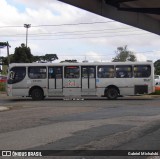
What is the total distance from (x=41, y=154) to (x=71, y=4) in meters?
4.28

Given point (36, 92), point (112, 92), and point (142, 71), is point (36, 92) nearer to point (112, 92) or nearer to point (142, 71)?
point (112, 92)

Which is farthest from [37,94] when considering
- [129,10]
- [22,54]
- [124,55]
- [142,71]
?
[124,55]

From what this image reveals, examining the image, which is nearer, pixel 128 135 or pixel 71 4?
pixel 71 4

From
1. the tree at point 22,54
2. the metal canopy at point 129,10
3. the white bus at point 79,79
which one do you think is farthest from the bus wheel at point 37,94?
the tree at point 22,54

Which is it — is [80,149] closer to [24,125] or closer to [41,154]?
[41,154]

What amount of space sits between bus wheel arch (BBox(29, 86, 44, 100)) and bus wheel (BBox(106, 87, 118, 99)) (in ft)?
16.2

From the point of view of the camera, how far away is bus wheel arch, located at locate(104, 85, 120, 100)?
1324 inches

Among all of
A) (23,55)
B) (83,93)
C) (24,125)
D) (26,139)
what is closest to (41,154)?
(26,139)

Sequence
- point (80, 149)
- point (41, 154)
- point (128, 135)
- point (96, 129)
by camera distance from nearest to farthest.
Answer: point (41, 154) → point (80, 149) → point (128, 135) → point (96, 129)

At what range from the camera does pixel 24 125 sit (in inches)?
631

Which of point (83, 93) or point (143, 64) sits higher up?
point (143, 64)

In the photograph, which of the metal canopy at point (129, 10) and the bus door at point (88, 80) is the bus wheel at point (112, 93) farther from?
the metal canopy at point (129, 10)

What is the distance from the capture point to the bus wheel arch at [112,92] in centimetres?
3362

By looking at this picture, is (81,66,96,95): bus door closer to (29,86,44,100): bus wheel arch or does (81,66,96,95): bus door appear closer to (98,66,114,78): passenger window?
(98,66,114,78): passenger window
